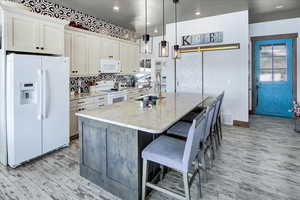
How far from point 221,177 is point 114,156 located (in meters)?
1.48

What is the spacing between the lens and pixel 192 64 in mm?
5340

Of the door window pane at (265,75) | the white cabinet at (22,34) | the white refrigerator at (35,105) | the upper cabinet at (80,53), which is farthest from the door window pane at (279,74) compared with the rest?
the white cabinet at (22,34)

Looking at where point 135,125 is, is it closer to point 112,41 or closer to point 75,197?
point 75,197

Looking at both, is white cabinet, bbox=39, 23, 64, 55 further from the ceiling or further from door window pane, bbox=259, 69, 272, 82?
door window pane, bbox=259, 69, 272, 82

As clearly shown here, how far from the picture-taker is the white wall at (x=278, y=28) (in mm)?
5324

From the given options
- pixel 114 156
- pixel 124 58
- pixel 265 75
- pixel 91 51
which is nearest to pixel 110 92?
pixel 91 51

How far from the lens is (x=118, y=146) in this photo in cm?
198

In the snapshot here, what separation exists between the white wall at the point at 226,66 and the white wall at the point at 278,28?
1.68 meters

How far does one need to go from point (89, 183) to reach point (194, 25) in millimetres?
4791

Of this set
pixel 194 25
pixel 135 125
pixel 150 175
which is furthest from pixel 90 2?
pixel 150 175

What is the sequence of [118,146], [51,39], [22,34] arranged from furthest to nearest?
[51,39], [22,34], [118,146]

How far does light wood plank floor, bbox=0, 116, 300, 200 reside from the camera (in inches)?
82.7

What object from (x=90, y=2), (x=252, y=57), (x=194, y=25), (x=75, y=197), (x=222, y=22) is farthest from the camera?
(x=252, y=57)

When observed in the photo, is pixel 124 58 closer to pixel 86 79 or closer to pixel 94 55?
pixel 94 55
